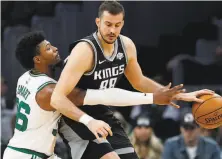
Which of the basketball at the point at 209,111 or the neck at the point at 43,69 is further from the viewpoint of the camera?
the neck at the point at 43,69

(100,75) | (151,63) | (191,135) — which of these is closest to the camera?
(100,75)

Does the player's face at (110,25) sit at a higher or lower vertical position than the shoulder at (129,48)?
higher

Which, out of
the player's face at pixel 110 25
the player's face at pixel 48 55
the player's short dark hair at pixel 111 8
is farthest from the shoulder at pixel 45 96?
the player's short dark hair at pixel 111 8

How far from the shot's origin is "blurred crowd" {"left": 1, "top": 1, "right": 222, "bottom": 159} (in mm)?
8264

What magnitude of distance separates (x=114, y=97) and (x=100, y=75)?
0.20 m

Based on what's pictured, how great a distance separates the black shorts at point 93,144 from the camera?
5000mm

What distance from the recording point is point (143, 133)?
789cm

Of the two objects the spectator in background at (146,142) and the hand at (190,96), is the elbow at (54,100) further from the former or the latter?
the spectator in background at (146,142)

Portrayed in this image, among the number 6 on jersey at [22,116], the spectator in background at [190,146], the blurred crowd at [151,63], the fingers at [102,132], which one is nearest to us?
the fingers at [102,132]

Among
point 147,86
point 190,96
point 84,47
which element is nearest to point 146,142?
point 147,86

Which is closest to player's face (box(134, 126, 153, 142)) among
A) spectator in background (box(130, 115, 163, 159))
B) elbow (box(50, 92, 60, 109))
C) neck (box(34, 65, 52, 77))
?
spectator in background (box(130, 115, 163, 159))

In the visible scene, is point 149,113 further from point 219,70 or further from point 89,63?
point 89,63

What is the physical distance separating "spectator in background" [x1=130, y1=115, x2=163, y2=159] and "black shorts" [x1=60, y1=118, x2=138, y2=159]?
8.82 feet

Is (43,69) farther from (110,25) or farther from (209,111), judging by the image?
(209,111)
